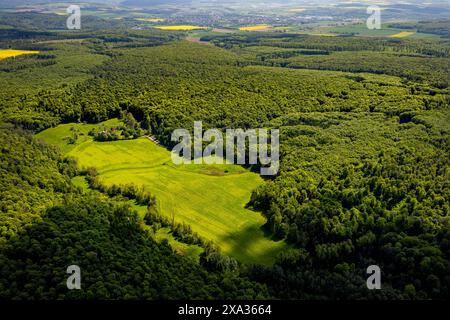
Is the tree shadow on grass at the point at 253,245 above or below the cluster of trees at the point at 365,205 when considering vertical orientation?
below

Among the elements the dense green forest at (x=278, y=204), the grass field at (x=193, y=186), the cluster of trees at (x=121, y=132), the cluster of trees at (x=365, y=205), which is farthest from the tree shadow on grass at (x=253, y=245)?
the cluster of trees at (x=121, y=132)

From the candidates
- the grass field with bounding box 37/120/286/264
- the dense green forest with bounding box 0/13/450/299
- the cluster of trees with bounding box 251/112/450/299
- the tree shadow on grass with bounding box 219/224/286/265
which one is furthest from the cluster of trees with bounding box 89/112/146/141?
the tree shadow on grass with bounding box 219/224/286/265

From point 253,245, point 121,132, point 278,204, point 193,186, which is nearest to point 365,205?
point 278,204

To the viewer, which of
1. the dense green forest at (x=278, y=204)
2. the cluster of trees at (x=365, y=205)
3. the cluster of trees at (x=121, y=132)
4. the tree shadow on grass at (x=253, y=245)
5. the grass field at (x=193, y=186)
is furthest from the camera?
the cluster of trees at (x=121, y=132)

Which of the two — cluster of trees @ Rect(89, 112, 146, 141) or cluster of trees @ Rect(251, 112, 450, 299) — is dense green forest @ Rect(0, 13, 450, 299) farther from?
cluster of trees @ Rect(89, 112, 146, 141)

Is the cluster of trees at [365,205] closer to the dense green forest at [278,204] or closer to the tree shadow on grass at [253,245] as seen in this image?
the dense green forest at [278,204]

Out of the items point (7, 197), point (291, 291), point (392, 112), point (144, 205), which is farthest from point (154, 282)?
point (392, 112)

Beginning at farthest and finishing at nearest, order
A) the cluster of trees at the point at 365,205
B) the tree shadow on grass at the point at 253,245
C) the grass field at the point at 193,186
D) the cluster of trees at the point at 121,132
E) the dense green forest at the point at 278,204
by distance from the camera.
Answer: the cluster of trees at the point at 121,132 < the grass field at the point at 193,186 < the tree shadow on grass at the point at 253,245 < the cluster of trees at the point at 365,205 < the dense green forest at the point at 278,204
